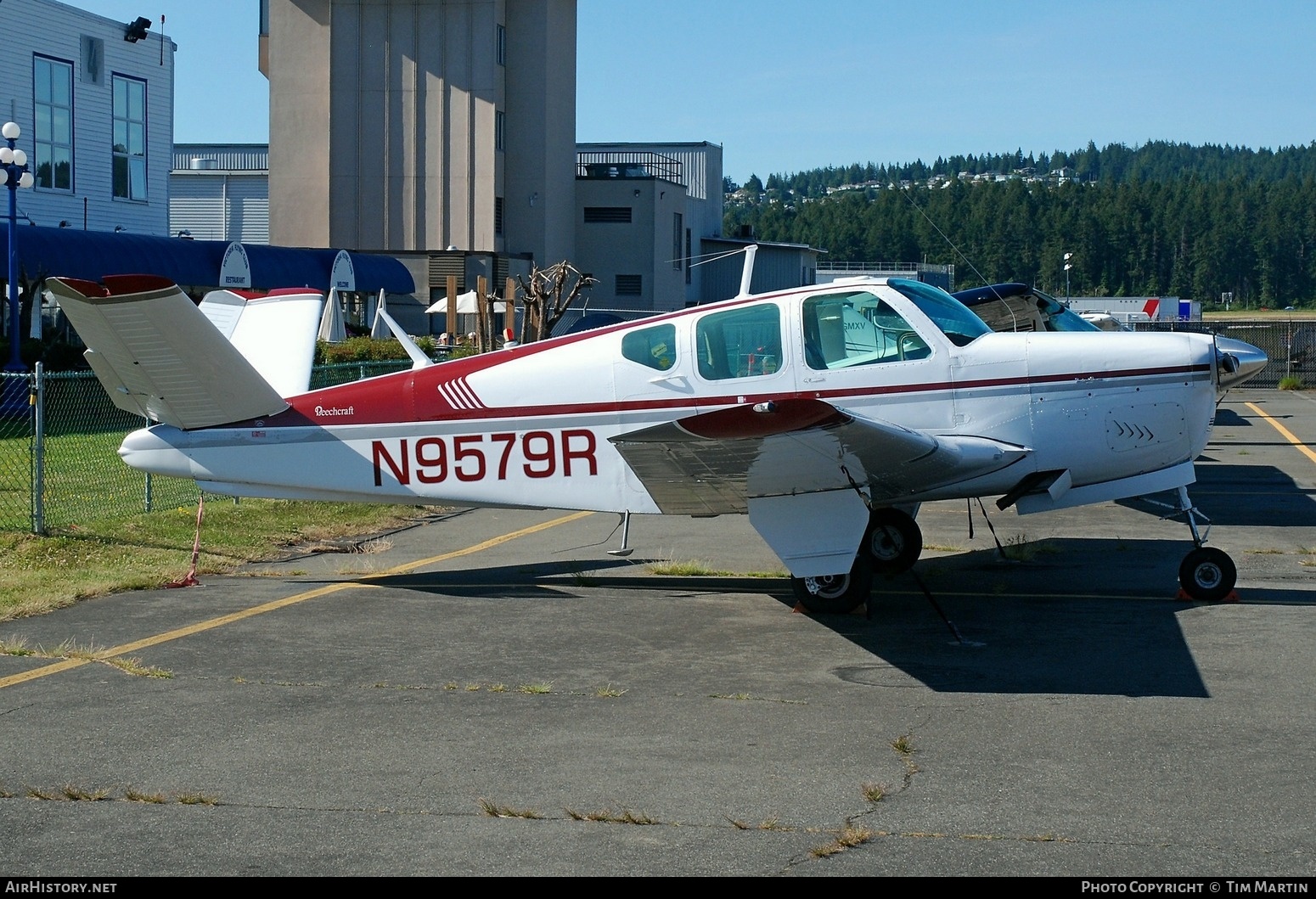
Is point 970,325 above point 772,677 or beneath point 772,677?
above

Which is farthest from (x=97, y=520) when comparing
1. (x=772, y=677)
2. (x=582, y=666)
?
(x=772, y=677)

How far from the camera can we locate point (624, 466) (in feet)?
29.6

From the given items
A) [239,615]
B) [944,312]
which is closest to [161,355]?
[239,615]

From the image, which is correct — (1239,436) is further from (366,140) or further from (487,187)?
(366,140)

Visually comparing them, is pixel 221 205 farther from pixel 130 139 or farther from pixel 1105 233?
pixel 1105 233

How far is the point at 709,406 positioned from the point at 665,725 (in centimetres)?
315

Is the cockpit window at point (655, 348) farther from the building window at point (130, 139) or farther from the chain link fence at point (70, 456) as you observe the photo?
the building window at point (130, 139)

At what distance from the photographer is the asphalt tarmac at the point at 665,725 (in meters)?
4.59

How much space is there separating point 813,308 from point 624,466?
1673mm

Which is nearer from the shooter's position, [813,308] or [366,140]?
[813,308]

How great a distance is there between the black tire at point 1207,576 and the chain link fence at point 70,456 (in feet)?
28.9

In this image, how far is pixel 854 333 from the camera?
8.85 m

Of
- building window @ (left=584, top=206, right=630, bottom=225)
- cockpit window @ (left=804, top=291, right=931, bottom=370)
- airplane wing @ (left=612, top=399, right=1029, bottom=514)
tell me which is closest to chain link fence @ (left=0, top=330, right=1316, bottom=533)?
airplane wing @ (left=612, top=399, right=1029, bottom=514)
